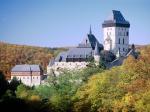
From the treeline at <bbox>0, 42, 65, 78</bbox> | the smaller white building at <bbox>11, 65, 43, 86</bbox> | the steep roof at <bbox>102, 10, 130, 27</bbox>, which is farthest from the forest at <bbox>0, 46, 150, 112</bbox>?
the treeline at <bbox>0, 42, 65, 78</bbox>

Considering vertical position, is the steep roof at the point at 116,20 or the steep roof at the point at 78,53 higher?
the steep roof at the point at 116,20

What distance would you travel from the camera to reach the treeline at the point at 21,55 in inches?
5167

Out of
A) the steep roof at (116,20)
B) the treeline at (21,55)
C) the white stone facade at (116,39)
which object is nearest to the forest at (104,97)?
the white stone facade at (116,39)

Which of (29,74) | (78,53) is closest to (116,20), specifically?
(78,53)

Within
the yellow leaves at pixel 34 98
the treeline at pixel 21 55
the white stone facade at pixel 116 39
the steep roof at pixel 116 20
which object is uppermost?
the steep roof at pixel 116 20

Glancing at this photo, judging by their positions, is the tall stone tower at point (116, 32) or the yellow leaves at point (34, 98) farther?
the tall stone tower at point (116, 32)

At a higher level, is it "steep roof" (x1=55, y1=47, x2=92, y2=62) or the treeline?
"steep roof" (x1=55, y1=47, x2=92, y2=62)

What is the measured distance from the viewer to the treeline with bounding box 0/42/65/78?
131m

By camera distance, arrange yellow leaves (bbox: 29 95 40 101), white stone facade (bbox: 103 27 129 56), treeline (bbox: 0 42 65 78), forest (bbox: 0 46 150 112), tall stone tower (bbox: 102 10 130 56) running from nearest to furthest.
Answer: forest (bbox: 0 46 150 112) < yellow leaves (bbox: 29 95 40 101) < white stone facade (bbox: 103 27 129 56) < tall stone tower (bbox: 102 10 130 56) < treeline (bbox: 0 42 65 78)

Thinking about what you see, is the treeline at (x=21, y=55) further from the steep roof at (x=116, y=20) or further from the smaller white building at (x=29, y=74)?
the steep roof at (x=116, y=20)

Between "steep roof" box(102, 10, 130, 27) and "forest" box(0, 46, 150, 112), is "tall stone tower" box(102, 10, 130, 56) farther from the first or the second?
"forest" box(0, 46, 150, 112)

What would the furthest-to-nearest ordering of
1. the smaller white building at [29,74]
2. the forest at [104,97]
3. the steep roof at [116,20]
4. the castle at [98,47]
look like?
the steep roof at [116,20] → the smaller white building at [29,74] → the castle at [98,47] → the forest at [104,97]

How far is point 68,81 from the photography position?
74312mm

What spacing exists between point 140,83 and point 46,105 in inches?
388
